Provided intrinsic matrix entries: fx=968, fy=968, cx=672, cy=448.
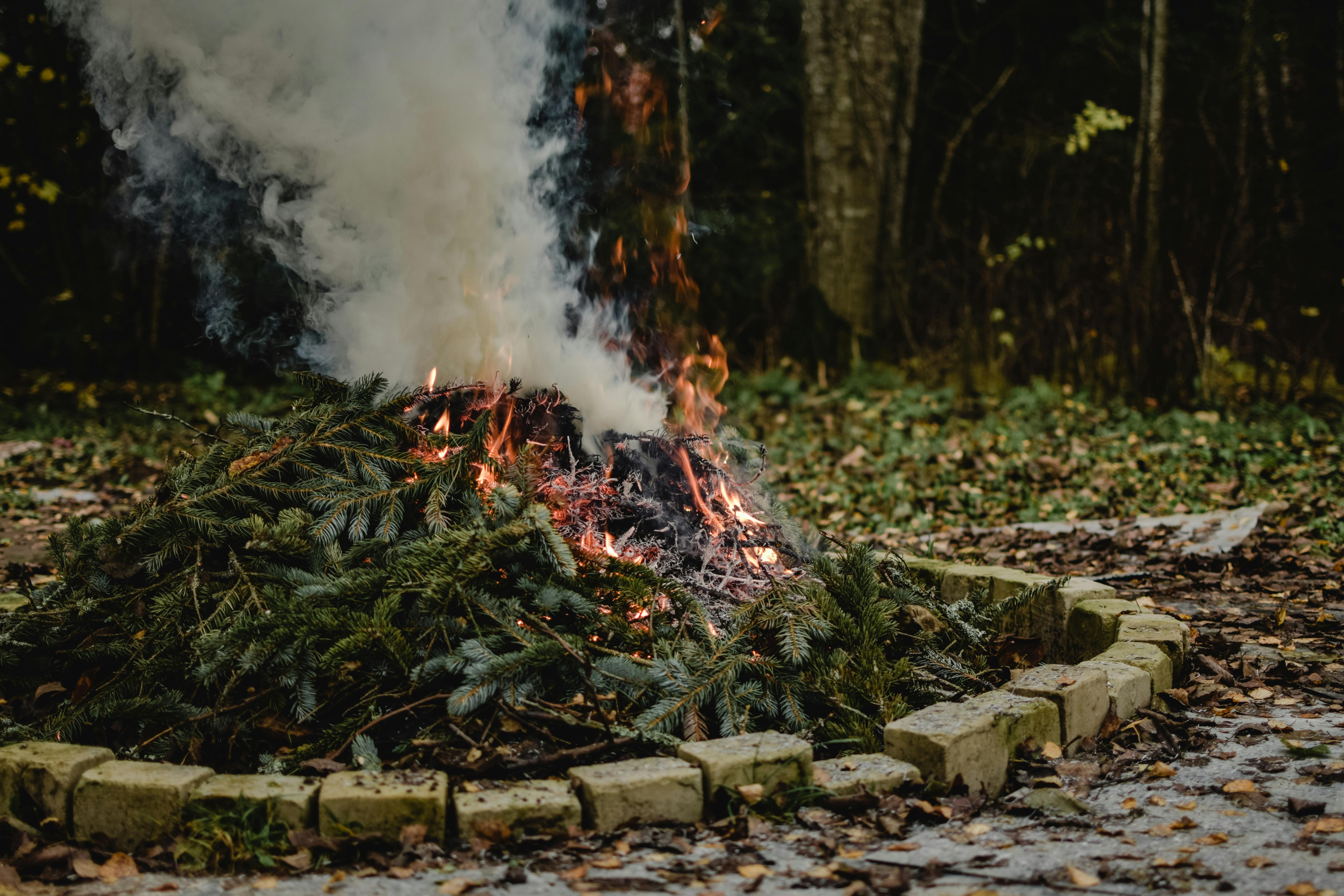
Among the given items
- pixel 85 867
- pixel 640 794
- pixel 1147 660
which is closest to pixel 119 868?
pixel 85 867

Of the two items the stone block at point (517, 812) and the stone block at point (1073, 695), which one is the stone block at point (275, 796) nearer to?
the stone block at point (517, 812)

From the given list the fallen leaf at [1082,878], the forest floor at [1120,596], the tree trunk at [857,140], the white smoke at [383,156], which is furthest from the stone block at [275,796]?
the tree trunk at [857,140]

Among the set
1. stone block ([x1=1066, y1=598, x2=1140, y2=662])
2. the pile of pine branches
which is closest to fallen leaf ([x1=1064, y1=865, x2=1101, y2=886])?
the pile of pine branches

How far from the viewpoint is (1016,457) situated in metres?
8.34

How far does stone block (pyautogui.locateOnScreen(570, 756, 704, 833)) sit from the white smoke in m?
1.93

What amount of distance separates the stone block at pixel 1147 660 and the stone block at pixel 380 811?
2420 millimetres

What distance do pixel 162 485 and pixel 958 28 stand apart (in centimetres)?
1333

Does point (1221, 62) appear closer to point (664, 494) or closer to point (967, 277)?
point (967, 277)

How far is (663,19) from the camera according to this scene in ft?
44.4

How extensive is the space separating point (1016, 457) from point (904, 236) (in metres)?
6.33

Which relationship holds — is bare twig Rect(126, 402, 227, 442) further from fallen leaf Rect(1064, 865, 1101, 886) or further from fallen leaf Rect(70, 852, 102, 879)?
fallen leaf Rect(1064, 865, 1101, 886)

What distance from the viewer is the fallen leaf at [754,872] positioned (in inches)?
91.3

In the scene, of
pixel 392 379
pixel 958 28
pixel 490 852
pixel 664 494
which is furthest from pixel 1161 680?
pixel 958 28

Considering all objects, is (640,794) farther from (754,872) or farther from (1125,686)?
(1125,686)
